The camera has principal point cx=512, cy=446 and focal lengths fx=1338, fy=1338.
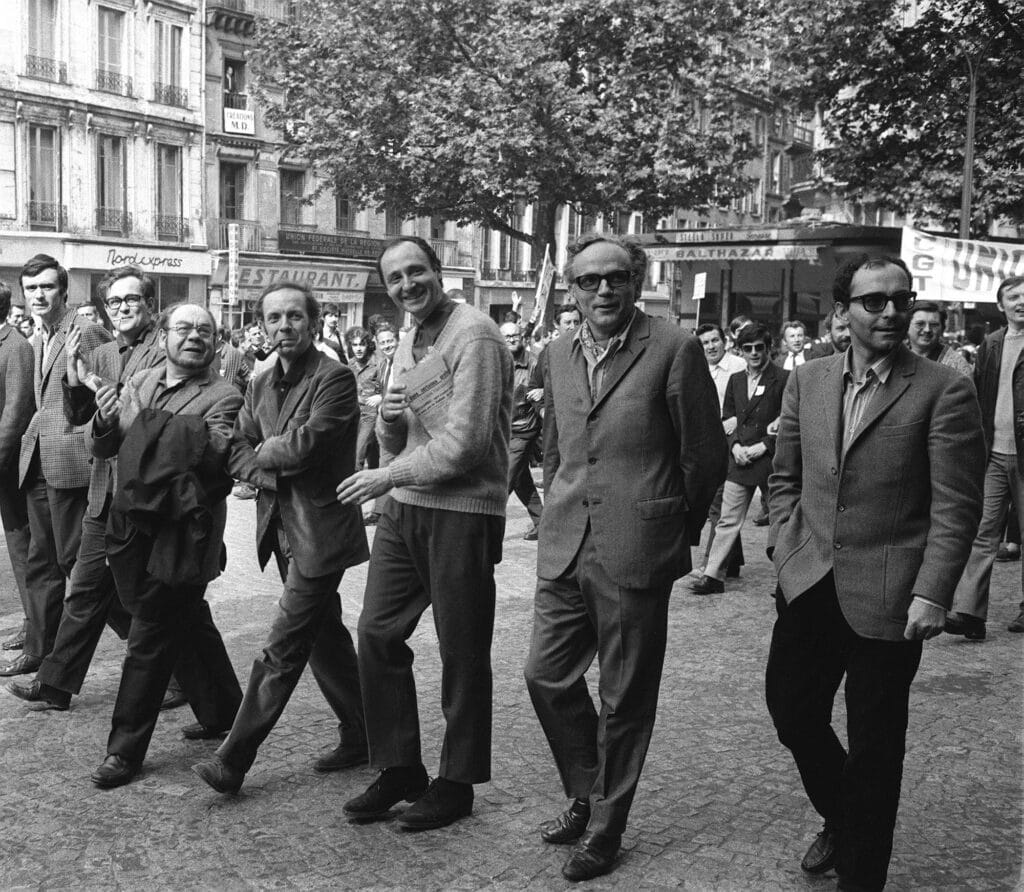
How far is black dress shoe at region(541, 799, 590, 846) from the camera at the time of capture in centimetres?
446

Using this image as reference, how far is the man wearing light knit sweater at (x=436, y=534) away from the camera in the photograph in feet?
14.8

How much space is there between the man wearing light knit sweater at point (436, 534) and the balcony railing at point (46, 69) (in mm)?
32790

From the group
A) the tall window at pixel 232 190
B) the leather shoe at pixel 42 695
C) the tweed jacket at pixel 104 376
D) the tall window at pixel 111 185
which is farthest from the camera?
the tall window at pixel 232 190

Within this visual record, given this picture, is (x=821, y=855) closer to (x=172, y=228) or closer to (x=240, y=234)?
(x=172, y=228)

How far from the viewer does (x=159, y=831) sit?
4.58m

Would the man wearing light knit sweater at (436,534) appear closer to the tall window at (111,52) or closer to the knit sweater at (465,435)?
the knit sweater at (465,435)

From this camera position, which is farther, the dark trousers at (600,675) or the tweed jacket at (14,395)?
the tweed jacket at (14,395)

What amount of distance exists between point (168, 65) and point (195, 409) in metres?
36.0

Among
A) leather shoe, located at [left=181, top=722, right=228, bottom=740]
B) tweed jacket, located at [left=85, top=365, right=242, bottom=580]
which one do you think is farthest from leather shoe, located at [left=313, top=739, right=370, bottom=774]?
tweed jacket, located at [left=85, top=365, right=242, bottom=580]

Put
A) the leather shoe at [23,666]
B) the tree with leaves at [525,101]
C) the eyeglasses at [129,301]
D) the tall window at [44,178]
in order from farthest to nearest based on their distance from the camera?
the tall window at [44,178] → the tree with leaves at [525,101] → the leather shoe at [23,666] → the eyeglasses at [129,301]

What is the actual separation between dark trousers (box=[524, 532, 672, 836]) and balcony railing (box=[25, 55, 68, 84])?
33587mm

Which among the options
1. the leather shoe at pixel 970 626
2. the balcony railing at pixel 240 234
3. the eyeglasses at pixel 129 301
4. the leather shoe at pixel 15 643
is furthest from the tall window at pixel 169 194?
the leather shoe at pixel 970 626

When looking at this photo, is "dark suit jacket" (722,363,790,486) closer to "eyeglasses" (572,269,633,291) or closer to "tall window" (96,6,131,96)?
"eyeglasses" (572,269,633,291)

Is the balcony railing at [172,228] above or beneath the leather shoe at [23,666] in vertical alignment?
above
